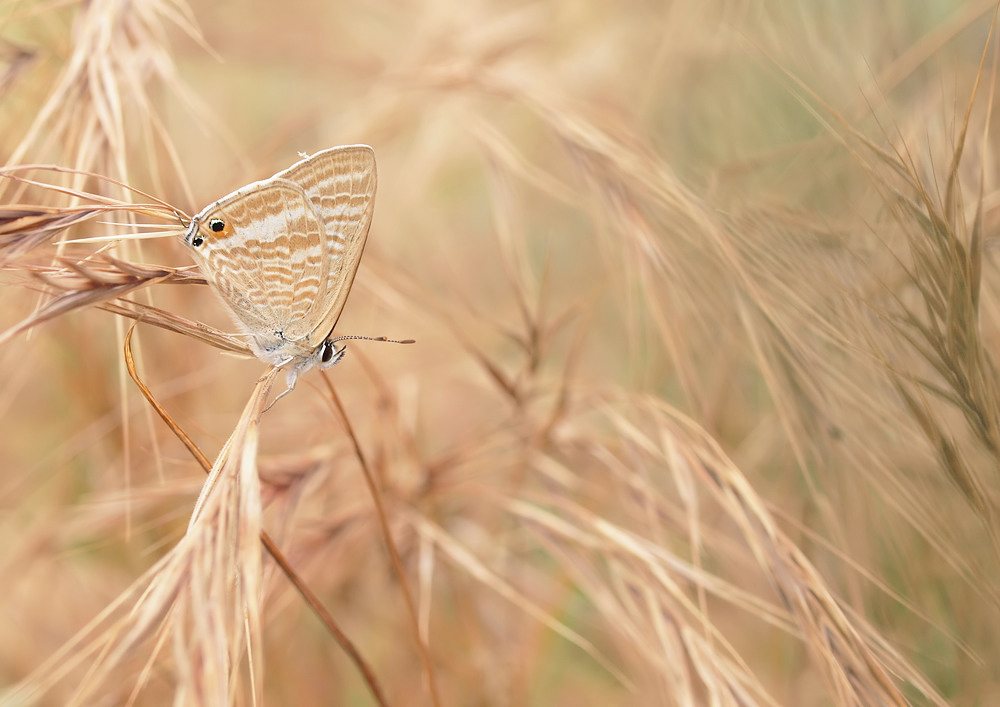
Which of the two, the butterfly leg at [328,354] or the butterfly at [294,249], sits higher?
the butterfly at [294,249]

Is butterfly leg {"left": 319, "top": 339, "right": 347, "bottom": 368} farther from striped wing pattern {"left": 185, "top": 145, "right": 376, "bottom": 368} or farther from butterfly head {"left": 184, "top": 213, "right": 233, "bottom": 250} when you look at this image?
butterfly head {"left": 184, "top": 213, "right": 233, "bottom": 250}

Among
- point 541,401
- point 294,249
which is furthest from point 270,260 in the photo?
point 541,401

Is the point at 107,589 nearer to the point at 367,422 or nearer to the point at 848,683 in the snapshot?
the point at 367,422

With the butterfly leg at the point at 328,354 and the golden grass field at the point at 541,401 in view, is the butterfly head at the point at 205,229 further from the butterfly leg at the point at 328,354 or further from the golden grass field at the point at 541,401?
the butterfly leg at the point at 328,354

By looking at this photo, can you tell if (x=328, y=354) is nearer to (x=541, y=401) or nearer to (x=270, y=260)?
(x=270, y=260)

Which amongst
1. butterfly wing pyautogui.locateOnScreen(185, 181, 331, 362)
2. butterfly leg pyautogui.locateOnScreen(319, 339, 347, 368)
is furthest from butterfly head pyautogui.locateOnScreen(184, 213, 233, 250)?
butterfly leg pyautogui.locateOnScreen(319, 339, 347, 368)

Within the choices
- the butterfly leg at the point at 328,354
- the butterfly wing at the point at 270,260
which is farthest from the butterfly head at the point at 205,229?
the butterfly leg at the point at 328,354

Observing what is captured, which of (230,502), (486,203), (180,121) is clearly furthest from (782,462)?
(180,121)
